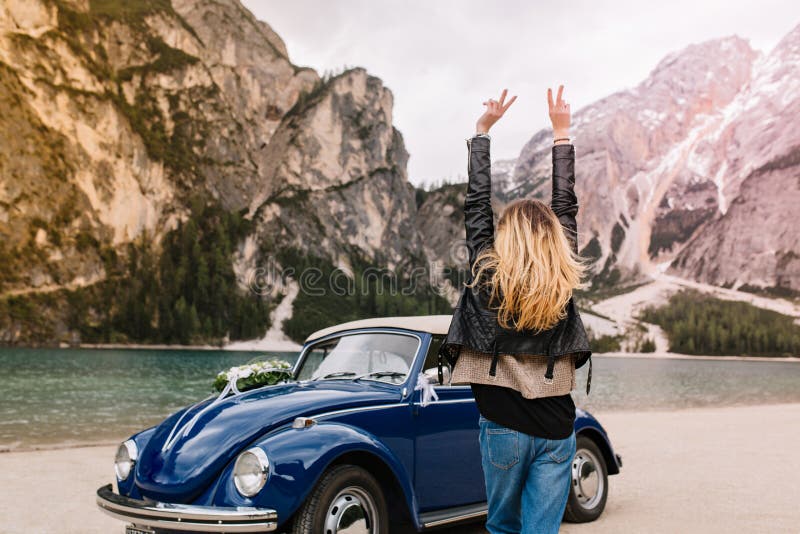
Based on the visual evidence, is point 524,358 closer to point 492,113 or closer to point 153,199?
point 492,113

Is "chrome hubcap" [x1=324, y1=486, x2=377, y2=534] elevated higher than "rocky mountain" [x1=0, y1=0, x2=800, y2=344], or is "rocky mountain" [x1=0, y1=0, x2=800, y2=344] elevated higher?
"rocky mountain" [x1=0, y1=0, x2=800, y2=344]

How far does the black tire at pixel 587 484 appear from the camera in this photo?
7.38 meters

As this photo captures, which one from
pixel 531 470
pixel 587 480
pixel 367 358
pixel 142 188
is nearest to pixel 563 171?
pixel 531 470

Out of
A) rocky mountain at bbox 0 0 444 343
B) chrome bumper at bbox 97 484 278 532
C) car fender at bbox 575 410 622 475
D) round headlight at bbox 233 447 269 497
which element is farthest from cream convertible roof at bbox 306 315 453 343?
rocky mountain at bbox 0 0 444 343

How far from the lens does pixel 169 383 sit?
50.6 meters

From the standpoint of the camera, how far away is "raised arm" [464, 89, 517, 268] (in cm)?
324

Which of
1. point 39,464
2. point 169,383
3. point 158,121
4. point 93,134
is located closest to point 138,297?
point 93,134

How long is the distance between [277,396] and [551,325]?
330cm

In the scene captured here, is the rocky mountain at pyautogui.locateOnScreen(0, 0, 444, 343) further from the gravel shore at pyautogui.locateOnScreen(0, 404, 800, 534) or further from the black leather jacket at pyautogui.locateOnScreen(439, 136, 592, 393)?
the black leather jacket at pyautogui.locateOnScreen(439, 136, 592, 393)

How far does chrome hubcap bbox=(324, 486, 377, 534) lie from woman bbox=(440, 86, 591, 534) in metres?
2.15

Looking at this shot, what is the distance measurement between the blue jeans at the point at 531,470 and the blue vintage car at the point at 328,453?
2252mm

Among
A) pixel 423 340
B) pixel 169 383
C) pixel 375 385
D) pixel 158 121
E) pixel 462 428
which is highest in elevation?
pixel 158 121

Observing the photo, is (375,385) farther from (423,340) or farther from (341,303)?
(341,303)

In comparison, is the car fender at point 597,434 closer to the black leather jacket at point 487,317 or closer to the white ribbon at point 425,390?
the white ribbon at point 425,390
